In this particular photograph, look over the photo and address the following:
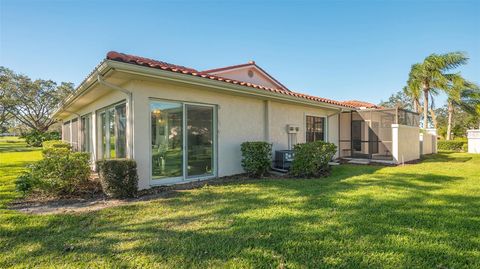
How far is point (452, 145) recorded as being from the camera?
823 inches

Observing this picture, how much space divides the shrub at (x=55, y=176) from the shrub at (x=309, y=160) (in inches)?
237

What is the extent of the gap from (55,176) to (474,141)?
24.1 metres

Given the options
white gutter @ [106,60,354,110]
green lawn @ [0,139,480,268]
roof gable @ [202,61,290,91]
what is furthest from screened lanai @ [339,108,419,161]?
roof gable @ [202,61,290,91]

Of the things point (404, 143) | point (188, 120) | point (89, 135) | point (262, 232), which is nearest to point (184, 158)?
point (188, 120)

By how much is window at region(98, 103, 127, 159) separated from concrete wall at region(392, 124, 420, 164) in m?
11.0

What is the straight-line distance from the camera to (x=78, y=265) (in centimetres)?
281

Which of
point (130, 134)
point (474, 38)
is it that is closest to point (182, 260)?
point (130, 134)

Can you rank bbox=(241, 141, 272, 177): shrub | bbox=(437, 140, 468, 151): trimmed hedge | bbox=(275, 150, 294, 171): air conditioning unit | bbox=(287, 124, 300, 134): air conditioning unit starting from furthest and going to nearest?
1. bbox=(437, 140, 468, 151): trimmed hedge
2. bbox=(287, 124, 300, 134): air conditioning unit
3. bbox=(275, 150, 294, 171): air conditioning unit
4. bbox=(241, 141, 272, 177): shrub

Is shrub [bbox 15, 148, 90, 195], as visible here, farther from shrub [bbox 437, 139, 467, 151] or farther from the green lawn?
shrub [bbox 437, 139, 467, 151]

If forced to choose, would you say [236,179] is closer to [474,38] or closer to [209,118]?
[209,118]

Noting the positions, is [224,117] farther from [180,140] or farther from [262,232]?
[262,232]

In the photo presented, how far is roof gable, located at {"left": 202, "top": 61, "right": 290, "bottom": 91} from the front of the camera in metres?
15.9

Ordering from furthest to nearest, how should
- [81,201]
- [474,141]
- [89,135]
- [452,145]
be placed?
[452,145] → [474,141] → [89,135] → [81,201]

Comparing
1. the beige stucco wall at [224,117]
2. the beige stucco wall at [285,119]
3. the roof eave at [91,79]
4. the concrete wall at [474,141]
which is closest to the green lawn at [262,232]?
the beige stucco wall at [224,117]
